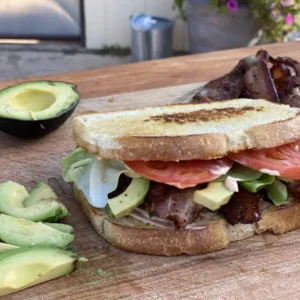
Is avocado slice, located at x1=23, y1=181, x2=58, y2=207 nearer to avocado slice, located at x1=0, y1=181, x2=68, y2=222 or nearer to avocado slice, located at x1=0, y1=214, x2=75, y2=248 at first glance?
avocado slice, located at x1=0, y1=181, x2=68, y2=222

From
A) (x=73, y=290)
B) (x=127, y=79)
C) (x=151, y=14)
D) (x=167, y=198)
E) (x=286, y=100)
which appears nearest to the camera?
(x=73, y=290)

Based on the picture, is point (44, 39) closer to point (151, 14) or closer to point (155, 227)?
point (151, 14)

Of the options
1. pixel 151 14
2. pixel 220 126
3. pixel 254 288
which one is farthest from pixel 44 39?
pixel 254 288

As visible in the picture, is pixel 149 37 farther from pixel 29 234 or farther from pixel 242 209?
pixel 29 234

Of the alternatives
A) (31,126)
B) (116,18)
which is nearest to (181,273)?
(31,126)

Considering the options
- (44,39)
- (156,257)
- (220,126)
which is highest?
(220,126)

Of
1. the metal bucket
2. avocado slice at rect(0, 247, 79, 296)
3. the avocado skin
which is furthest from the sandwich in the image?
the metal bucket
